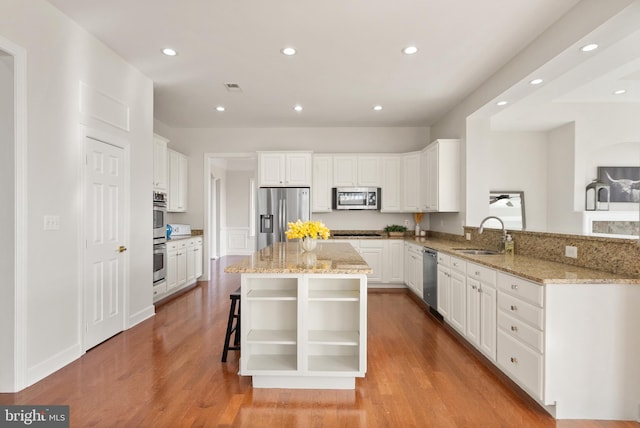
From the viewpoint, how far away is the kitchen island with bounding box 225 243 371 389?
92.4 inches

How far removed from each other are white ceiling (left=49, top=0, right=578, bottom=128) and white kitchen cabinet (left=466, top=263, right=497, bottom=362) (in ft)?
6.65

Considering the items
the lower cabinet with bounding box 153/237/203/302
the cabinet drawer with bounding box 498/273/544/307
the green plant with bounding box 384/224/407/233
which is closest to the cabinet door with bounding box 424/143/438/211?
the green plant with bounding box 384/224/407/233

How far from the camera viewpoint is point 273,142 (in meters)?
6.14

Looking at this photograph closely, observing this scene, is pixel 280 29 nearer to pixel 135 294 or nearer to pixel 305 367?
pixel 305 367

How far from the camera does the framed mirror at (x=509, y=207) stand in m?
5.87

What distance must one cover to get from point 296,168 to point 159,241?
94.2 inches

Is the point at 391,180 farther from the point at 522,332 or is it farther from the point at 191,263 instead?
the point at 522,332

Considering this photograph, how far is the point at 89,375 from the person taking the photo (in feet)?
8.43

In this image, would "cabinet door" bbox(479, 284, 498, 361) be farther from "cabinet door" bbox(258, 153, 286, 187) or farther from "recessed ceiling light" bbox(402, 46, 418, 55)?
"cabinet door" bbox(258, 153, 286, 187)

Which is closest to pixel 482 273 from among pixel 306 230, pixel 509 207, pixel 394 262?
pixel 306 230

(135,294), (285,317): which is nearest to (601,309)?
(285,317)

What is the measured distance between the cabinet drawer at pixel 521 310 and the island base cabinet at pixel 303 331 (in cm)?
102

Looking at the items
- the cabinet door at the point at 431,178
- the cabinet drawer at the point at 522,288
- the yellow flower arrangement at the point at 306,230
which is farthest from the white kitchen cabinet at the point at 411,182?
the cabinet drawer at the point at 522,288

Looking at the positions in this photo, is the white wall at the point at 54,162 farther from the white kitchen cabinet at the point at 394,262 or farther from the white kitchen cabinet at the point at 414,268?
the white kitchen cabinet at the point at 394,262
